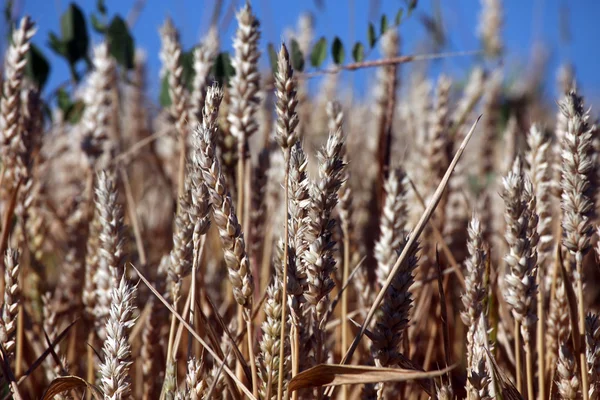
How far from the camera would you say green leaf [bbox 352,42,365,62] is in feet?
3.69

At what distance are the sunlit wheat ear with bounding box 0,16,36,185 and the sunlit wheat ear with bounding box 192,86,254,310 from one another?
515 mm

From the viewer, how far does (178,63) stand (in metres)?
0.96

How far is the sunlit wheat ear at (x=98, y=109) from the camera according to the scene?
1175 mm

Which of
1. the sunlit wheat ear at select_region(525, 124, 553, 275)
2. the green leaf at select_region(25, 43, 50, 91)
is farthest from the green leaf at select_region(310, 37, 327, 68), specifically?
the green leaf at select_region(25, 43, 50, 91)

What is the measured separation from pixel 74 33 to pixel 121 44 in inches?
4.3

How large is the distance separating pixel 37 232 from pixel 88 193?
13 cm

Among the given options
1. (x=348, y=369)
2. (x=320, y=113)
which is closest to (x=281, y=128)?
(x=348, y=369)

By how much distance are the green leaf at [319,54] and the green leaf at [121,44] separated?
438 mm

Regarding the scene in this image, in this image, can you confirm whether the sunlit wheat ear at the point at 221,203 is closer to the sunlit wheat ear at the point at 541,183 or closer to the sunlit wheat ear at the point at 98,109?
the sunlit wheat ear at the point at 541,183

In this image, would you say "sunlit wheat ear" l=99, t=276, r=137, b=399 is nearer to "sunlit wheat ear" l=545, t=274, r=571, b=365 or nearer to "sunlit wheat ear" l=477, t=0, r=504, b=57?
"sunlit wheat ear" l=545, t=274, r=571, b=365

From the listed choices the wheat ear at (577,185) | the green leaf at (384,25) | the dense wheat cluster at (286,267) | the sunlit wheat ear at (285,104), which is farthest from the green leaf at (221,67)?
the wheat ear at (577,185)

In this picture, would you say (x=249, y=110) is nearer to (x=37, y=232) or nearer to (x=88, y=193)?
(x=88, y=193)

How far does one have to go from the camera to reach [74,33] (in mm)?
1323

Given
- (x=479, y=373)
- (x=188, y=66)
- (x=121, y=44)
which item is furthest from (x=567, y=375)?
(x=121, y=44)
